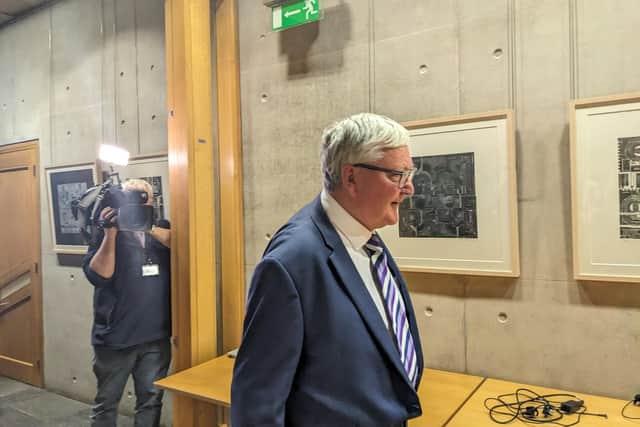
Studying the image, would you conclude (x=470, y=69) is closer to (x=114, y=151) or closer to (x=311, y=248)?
(x=311, y=248)

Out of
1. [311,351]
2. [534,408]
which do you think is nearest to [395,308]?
[311,351]

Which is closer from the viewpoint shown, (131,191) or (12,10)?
(12,10)

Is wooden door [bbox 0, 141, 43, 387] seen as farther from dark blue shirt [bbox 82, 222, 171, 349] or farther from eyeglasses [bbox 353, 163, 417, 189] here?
eyeglasses [bbox 353, 163, 417, 189]

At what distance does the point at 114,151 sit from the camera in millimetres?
2439

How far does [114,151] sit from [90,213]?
35cm

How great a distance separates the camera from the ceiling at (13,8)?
224 cm

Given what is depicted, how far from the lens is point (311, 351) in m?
1.16

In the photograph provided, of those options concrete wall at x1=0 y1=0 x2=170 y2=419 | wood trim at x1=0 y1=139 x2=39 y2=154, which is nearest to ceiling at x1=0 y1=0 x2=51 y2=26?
concrete wall at x1=0 y1=0 x2=170 y2=419

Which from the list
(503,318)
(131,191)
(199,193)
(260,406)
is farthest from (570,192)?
(131,191)

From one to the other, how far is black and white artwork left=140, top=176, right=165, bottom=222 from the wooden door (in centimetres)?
54

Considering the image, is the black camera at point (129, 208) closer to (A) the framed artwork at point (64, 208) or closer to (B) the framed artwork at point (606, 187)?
(A) the framed artwork at point (64, 208)

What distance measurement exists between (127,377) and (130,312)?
35 cm

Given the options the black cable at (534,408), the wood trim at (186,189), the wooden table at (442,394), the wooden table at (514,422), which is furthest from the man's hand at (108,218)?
the black cable at (534,408)

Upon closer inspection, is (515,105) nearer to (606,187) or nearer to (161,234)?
(606,187)
